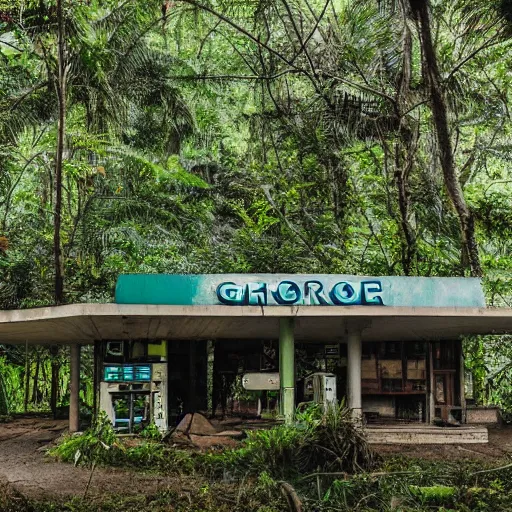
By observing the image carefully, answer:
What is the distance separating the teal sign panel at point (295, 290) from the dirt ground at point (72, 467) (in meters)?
2.30

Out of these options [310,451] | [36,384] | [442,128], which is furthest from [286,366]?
[36,384]

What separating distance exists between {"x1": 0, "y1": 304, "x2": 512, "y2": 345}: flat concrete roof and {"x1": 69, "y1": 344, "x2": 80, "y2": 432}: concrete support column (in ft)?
3.75

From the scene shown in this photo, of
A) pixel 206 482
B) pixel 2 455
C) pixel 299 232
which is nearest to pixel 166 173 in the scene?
pixel 299 232

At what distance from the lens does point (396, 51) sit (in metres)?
13.7

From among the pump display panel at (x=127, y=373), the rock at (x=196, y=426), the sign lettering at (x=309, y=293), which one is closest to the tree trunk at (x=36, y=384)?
the pump display panel at (x=127, y=373)

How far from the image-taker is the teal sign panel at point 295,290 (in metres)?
10.6

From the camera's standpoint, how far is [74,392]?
48.9 ft

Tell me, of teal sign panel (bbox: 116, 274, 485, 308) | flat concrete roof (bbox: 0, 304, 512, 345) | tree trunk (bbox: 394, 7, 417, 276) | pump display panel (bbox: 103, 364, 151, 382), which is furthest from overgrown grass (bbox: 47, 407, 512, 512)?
tree trunk (bbox: 394, 7, 417, 276)

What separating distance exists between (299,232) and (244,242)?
4.88 ft

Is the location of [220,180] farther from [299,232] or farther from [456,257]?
[456,257]

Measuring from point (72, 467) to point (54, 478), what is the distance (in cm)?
85

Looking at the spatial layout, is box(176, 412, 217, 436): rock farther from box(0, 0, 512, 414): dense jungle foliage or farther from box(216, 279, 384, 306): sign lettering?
box(0, 0, 512, 414): dense jungle foliage

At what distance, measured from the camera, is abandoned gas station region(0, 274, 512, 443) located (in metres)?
10.9

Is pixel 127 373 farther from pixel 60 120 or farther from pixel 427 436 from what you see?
pixel 427 436
